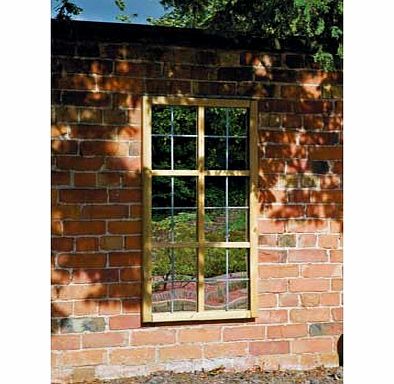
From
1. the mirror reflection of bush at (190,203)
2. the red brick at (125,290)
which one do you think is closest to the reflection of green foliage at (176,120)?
the mirror reflection of bush at (190,203)

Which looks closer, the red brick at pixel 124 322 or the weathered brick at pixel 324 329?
the red brick at pixel 124 322

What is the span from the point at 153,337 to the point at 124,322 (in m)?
0.21

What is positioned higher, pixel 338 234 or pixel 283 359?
pixel 338 234

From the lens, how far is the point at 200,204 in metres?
4.37

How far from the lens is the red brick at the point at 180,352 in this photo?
4254 millimetres

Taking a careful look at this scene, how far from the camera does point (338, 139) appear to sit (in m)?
4.59

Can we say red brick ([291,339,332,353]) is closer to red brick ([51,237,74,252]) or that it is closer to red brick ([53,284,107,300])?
red brick ([53,284,107,300])

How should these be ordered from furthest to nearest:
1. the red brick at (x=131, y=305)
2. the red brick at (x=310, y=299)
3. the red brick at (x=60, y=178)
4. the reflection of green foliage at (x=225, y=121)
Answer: the red brick at (x=310, y=299) < the reflection of green foliage at (x=225, y=121) < the red brick at (x=131, y=305) < the red brick at (x=60, y=178)

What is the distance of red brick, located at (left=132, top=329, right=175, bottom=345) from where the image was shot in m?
4.20

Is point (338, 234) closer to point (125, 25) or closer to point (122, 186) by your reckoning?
point (122, 186)

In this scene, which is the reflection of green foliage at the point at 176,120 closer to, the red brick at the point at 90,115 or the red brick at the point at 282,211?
the red brick at the point at 90,115

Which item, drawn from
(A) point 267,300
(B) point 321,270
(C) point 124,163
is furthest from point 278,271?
(C) point 124,163
